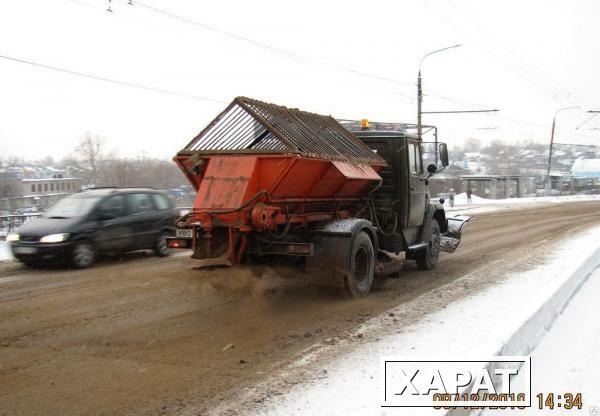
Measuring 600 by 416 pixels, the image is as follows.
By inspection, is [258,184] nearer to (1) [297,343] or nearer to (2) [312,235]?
(2) [312,235]

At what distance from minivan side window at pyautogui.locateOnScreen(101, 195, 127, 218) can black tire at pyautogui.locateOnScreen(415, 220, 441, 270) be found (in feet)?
21.4

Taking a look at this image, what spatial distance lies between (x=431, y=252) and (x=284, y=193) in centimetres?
465

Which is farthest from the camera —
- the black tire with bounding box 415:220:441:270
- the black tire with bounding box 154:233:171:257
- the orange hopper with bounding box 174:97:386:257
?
the black tire with bounding box 154:233:171:257

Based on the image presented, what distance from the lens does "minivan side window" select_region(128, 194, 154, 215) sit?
488 inches

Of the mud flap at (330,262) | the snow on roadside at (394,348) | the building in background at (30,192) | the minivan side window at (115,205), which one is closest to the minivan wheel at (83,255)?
the minivan side window at (115,205)

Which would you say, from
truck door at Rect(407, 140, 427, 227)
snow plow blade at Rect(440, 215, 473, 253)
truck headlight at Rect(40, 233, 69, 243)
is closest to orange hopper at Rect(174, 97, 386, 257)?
truck door at Rect(407, 140, 427, 227)

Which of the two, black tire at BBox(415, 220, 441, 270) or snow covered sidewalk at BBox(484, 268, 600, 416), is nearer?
snow covered sidewalk at BBox(484, 268, 600, 416)

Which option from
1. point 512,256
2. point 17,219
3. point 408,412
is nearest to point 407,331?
point 408,412

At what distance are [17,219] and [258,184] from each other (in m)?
13.7

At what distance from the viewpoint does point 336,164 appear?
7.23 meters

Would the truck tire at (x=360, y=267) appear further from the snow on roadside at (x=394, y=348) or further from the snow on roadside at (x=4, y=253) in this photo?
the snow on roadside at (x=4, y=253)

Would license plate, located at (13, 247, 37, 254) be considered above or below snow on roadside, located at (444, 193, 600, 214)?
above

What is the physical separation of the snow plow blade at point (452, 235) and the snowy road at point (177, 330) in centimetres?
82

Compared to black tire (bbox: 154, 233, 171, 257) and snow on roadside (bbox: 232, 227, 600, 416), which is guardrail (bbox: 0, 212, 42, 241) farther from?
snow on roadside (bbox: 232, 227, 600, 416)
